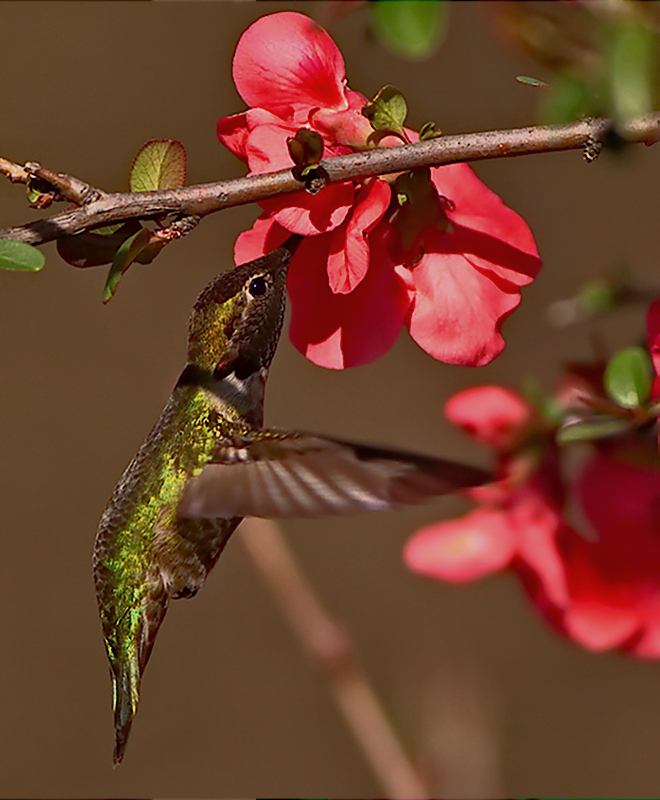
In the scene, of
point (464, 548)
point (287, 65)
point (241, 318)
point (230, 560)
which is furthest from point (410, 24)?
point (230, 560)

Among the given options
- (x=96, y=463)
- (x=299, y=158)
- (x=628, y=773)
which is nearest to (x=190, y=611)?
(x=96, y=463)

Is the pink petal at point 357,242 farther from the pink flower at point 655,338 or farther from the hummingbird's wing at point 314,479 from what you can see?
the pink flower at point 655,338

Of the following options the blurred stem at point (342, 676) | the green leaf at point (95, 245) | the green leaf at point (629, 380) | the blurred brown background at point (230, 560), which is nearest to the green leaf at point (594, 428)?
the green leaf at point (629, 380)

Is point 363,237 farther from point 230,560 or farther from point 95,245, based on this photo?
point 230,560

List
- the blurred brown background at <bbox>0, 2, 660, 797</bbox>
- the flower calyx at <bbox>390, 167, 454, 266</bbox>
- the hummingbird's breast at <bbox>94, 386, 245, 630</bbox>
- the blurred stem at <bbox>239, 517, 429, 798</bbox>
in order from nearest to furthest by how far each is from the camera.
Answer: the flower calyx at <bbox>390, 167, 454, 266</bbox>
the hummingbird's breast at <bbox>94, 386, 245, 630</bbox>
the blurred stem at <bbox>239, 517, 429, 798</bbox>
the blurred brown background at <bbox>0, 2, 660, 797</bbox>

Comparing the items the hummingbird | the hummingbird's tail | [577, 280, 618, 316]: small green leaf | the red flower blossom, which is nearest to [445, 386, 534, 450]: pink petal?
the red flower blossom

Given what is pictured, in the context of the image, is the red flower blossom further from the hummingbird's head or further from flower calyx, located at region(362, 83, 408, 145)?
flower calyx, located at region(362, 83, 408, 145)
